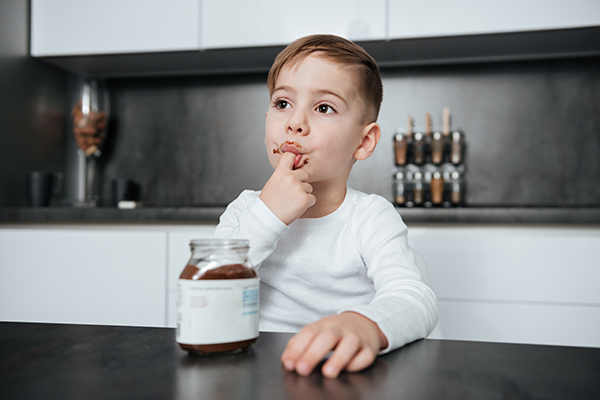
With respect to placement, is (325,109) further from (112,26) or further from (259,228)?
(112,26)

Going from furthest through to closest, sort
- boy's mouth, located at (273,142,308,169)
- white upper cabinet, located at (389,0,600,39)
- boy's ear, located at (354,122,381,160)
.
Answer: white upper cabinet, located at (389,0,600,39) → boy's ear, located at (354,122,381,160) → boy's mouth, located at (273,142,308,169)

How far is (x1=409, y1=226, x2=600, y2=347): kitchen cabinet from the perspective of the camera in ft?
4.25

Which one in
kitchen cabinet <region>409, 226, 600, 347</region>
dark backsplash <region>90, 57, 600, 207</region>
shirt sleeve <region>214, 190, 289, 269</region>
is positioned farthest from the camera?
dark backsplash <region>90, 57, 600, 207</region>

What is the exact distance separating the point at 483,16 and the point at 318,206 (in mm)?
1165

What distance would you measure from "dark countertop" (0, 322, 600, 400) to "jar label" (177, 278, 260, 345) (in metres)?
0.02

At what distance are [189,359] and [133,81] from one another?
7.07 ft

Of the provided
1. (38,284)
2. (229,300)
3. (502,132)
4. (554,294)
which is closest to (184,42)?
(38,284)

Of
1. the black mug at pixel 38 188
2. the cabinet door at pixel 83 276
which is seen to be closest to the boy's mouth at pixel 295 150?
the cabinet door at pixel 83 276

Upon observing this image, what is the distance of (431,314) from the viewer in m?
0.51

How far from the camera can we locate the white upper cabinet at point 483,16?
1584mm

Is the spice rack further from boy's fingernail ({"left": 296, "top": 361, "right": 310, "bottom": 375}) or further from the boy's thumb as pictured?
boy's fingernail ({"left": 296, "top": 361, "right": 310, "bottom": 375})

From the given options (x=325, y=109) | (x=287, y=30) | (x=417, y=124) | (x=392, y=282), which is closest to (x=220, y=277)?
(x=392, y=282)

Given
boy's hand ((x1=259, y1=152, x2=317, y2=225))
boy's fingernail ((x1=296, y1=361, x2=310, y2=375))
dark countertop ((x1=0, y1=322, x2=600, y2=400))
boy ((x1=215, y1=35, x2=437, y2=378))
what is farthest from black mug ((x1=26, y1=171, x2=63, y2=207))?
boy's fingernail ((x1=296, y1=361, x2=310, y2=375))

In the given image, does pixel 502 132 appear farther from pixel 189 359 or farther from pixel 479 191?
pixel 189 359
